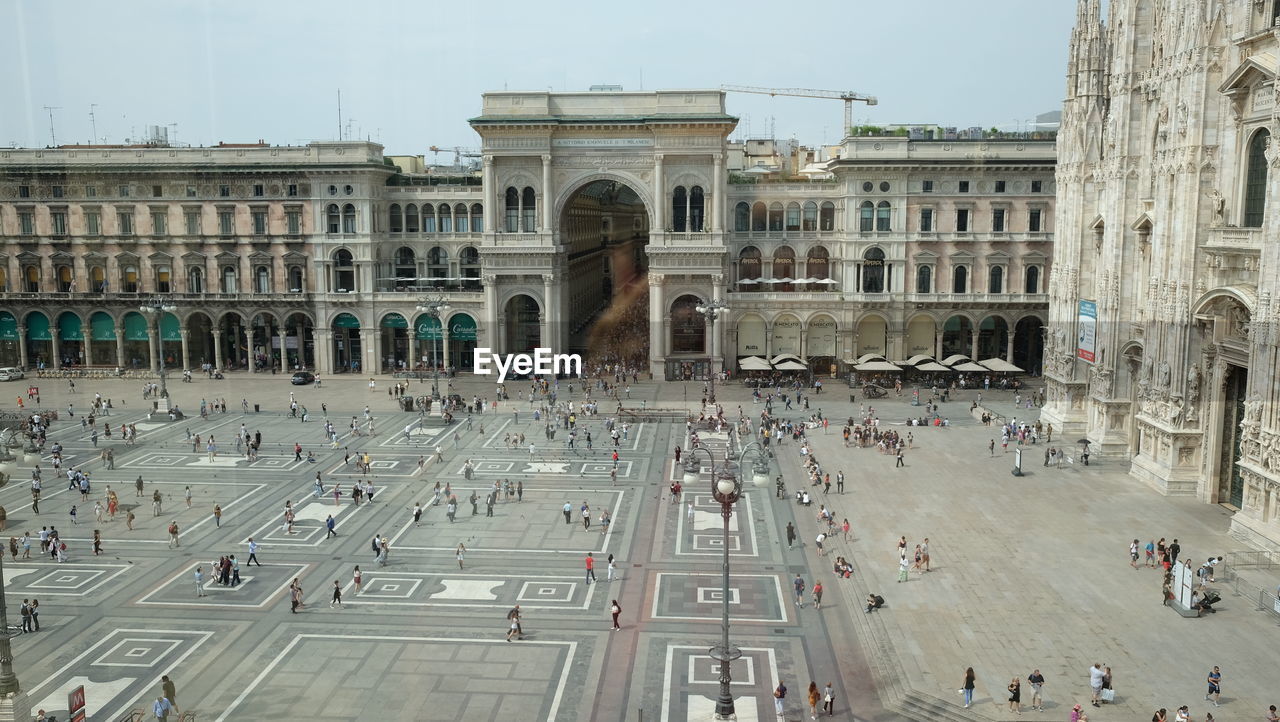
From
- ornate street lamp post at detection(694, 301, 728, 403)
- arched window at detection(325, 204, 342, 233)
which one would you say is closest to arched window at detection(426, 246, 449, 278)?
arched window at detection(325, 204, 342, 233)

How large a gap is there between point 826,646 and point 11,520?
3406 centimetres

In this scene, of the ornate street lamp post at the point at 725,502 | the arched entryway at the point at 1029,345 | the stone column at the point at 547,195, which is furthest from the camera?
the arched entryway at the point at 1029,345

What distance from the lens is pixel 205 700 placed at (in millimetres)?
26328

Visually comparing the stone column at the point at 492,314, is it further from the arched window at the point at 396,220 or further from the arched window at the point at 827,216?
the arched window at the point at 827,216

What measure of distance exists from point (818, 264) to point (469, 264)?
89.8ft

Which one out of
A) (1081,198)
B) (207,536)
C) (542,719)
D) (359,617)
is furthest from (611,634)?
(1081,198)

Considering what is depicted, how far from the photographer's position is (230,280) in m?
79.5

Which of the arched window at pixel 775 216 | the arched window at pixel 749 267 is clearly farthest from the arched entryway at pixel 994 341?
the arched window at pixel 775 216

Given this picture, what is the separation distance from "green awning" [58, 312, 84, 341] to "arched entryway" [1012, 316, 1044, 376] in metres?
72.6

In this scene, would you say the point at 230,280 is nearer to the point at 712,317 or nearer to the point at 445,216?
the point at 445,216

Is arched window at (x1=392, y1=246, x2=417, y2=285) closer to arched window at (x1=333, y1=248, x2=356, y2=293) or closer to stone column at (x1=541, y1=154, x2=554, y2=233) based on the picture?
arched window at (x1=333, y1=248, x2=356, y2=293)

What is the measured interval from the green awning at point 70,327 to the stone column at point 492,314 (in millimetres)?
32835

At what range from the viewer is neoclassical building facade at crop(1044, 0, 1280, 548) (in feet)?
124

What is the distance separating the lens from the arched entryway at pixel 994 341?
76812mm
